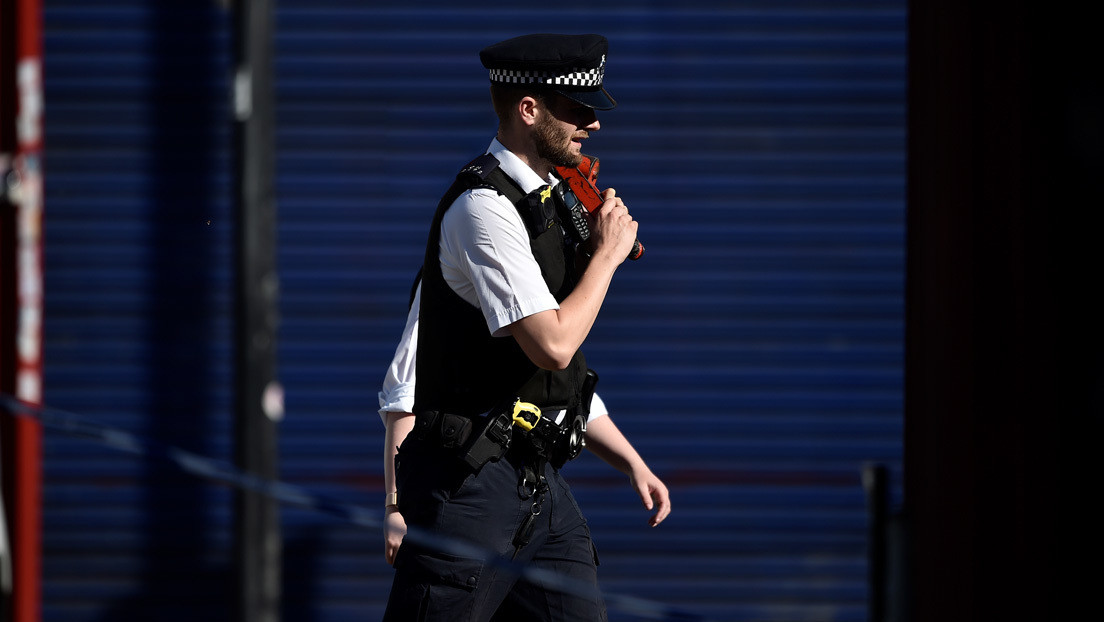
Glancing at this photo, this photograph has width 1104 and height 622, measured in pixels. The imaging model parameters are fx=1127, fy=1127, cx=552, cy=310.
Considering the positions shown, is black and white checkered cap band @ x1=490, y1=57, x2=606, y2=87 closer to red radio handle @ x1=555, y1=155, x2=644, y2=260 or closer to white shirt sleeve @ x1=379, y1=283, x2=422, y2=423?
red radio handle @ x1=555, y1=155, x2=644, y2=260

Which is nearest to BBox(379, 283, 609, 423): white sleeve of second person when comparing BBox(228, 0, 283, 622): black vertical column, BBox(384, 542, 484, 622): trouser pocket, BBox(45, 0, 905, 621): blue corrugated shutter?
BBox(384, 542, 484, 622): trouser pocket

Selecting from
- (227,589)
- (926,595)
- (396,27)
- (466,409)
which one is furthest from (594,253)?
(227,589)

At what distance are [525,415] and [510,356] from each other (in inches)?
6.1

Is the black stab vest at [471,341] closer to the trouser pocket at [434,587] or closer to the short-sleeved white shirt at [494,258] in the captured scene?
the short-sleeved white shirt at [494,258]

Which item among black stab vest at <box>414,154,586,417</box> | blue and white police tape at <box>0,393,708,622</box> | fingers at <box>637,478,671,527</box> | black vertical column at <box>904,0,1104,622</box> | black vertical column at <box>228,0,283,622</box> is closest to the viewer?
black vertical column at <box>904,0,1104,622</box>

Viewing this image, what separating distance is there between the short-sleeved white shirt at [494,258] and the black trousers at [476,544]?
387mm

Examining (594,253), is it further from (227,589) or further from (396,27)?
(227,589)

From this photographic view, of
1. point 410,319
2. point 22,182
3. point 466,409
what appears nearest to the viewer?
point 466,409

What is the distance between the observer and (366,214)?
5.51 metres

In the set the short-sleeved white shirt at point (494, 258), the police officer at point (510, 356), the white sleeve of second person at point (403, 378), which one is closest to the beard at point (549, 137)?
the police officer at point (510, 356)

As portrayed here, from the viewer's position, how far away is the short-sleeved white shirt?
272cm

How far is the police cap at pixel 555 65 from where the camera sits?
9.81ft

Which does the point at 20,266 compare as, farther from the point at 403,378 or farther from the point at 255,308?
the point at 403,378

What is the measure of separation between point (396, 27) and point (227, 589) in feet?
9.46
